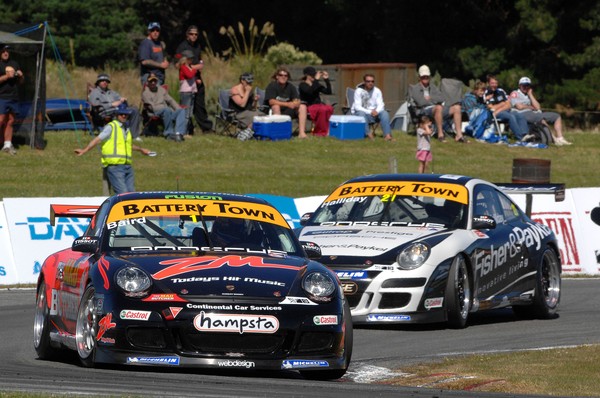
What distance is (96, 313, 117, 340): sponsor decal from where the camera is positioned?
8.97 m

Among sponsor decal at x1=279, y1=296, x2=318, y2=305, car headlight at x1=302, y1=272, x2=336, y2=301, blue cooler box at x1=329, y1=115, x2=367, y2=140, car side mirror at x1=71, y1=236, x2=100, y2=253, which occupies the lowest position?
blue cooler box at x1=329, y1=115, x2=367, y2=140

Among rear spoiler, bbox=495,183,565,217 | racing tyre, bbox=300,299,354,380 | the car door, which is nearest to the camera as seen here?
racing tyre, bbox=300,299,354,380

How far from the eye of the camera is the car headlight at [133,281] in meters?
9.02

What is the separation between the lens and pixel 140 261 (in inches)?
372

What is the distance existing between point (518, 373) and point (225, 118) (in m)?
18.6

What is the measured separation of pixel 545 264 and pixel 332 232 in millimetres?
2682

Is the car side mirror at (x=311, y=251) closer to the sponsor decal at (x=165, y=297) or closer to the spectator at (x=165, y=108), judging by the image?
the sponsor decal at (x=165, y=297)

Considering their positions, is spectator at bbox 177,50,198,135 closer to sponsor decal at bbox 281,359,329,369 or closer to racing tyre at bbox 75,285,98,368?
racing tyre at bbox 75,285,98,368

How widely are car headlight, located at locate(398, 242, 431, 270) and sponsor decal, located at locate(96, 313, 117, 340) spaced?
4419 mm

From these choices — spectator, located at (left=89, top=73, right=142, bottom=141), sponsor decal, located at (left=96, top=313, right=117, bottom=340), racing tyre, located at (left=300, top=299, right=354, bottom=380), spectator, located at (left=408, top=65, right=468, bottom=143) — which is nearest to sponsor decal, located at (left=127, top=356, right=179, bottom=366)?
sponsor decal, located at (left=96, top=313, right=117, bottom=340)

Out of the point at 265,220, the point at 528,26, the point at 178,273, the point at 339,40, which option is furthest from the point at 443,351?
the point at 339,40

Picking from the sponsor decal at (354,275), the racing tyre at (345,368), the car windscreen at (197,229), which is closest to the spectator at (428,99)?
the sponsor decal at (354,275)

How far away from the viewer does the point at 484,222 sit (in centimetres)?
1362

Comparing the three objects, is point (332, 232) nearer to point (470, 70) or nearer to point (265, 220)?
point (265, 220)
